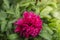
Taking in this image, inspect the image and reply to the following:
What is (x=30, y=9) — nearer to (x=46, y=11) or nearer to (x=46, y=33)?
(x=46, y=11)

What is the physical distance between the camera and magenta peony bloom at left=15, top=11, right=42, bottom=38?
1693mm

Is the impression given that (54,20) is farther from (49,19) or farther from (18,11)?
(18,11)

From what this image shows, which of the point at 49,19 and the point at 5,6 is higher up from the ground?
the point at 5,6

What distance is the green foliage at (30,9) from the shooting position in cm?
178

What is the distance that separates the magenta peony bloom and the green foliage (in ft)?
0.21

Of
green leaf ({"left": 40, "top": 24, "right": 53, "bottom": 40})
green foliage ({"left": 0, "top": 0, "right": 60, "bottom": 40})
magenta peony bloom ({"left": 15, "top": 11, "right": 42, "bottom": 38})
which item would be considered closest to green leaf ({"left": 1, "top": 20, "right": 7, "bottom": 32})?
green foliage ({"left": 0, "top": 0, "right": 60, "bottom": 40})

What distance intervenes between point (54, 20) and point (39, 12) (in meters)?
0.16

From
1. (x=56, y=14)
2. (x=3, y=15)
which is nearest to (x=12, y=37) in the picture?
(x=3, y=15)

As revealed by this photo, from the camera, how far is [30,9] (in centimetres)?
194

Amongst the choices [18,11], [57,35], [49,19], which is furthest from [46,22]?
[18,11]

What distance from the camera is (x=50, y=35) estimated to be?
71.2 inches

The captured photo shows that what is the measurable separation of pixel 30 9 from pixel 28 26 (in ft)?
0.93

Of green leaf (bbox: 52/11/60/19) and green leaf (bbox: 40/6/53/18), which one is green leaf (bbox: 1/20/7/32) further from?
green leaf (bbox: 52/11/60/19)

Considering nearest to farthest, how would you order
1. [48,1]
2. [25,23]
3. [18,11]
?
[25,23] < [18,11] < [48,1]
